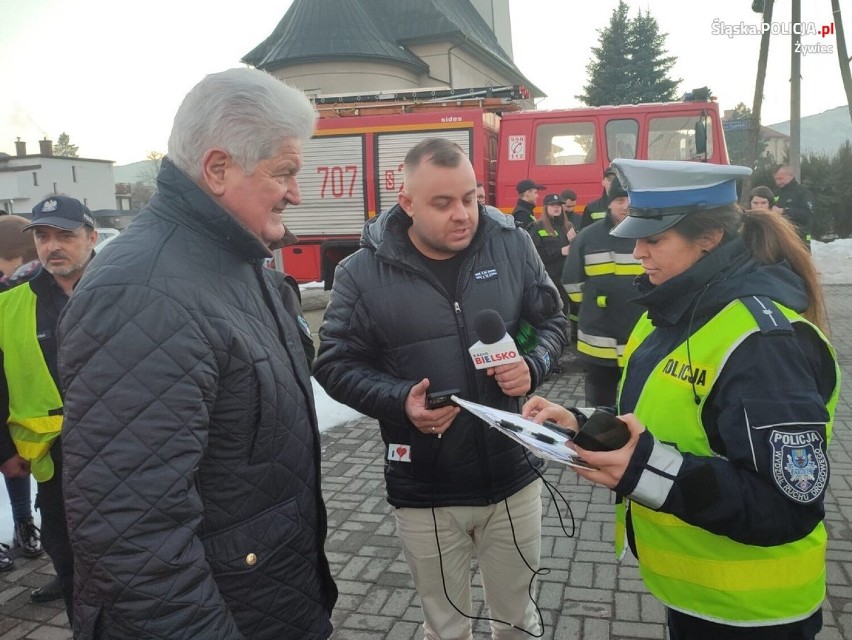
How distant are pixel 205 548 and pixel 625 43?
1658 inches

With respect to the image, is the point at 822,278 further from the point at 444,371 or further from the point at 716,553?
the point at 716,553

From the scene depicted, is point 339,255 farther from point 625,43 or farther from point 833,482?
point 625,43

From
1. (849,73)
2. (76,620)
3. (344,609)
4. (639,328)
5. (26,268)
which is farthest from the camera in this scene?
(849,73)

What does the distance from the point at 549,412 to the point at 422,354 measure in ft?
1.95

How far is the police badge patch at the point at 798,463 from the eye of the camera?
152 cm

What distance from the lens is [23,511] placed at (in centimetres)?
423

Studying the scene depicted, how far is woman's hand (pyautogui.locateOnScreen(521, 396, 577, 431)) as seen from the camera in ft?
6.79

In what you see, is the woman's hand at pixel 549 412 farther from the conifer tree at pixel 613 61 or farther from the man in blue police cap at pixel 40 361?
the conifer tree at pixel 613 61

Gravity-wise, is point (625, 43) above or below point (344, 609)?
above

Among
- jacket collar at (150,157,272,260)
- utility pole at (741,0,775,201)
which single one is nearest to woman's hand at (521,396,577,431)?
jacket collar at (150,157,272,260)

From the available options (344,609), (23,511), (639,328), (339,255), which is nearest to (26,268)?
(23,511)

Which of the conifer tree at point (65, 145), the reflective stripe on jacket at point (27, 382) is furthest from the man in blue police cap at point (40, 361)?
the conifer tree at point (65, 145)

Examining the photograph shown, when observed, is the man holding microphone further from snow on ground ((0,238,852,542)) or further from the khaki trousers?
snow on ground ((0,238,852,542))

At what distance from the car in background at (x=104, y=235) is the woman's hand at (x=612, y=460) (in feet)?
3.87
